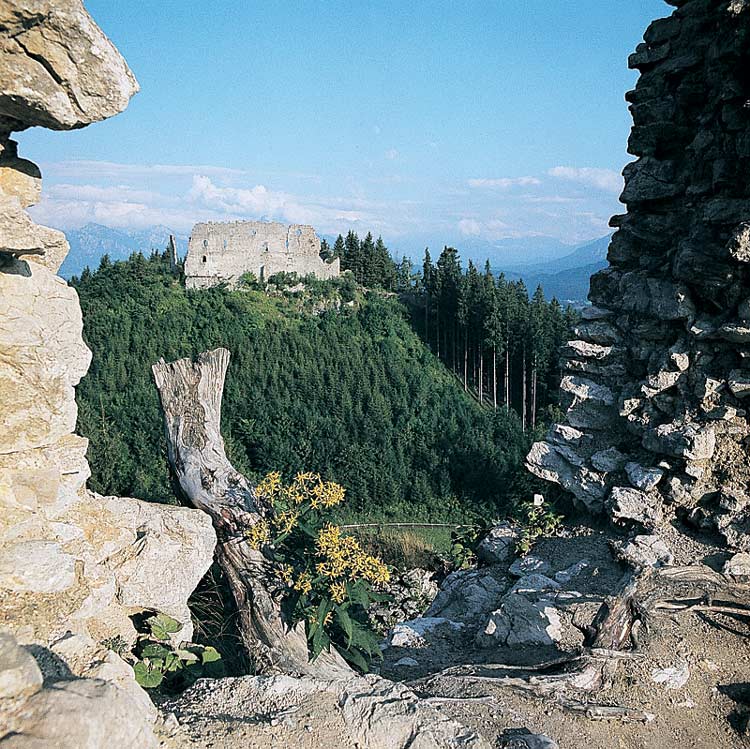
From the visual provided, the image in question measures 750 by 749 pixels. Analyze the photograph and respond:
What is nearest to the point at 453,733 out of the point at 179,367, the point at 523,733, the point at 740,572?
the point at 523,733

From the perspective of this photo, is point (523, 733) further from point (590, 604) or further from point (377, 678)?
point (590, 604)

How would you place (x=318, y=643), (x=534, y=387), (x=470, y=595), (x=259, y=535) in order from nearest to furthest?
(x=318, y=643) < (x=259, y=535) < (x=470, y=595) < (x=534, y=387)

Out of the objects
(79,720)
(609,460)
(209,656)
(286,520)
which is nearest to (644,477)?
(609,460)

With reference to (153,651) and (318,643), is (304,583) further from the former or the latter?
(153,651)

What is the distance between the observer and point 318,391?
26.3 meters

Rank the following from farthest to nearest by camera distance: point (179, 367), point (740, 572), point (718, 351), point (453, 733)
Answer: point (718, 351)
point (179, 367)
point (740, 572)
point (453, 733)

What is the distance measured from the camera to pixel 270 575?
19.5 ft

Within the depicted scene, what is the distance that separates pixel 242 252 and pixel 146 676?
105 feet

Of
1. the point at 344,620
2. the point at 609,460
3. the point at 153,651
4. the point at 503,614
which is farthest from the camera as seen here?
the point at 609,460

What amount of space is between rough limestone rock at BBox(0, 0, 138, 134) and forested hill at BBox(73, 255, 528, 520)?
10832mm

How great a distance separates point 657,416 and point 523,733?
Result: 17.3 feet

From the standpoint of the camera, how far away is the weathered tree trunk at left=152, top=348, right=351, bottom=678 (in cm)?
554

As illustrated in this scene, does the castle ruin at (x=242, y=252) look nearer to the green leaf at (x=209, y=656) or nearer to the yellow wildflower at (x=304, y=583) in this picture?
the yellow wildflower at (x=304, y=583)

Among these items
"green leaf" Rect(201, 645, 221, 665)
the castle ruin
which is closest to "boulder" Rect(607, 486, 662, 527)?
"green leaf" Rect(201, 645, 221, 665)
